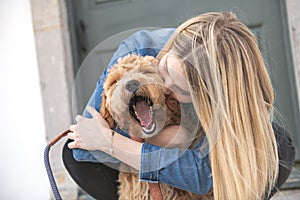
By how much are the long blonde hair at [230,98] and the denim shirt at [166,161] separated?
0.14 ft

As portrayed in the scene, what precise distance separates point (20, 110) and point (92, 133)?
67.3 inches

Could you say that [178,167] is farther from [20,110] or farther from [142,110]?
[20,110]

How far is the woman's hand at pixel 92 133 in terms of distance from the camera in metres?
1.32

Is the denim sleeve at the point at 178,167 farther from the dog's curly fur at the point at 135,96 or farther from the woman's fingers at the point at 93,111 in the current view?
the woman's fingers at the point at 93,111

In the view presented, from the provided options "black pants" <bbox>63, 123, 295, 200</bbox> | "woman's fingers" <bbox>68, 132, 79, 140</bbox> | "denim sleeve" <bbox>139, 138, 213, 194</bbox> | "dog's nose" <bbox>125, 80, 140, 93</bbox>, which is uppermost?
"dog's nose" <bbox>125, 80, 140, 93</bbox>

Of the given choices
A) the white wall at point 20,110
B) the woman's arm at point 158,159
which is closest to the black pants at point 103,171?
the woman's arm at point 158,159

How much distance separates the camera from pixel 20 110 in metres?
2.90

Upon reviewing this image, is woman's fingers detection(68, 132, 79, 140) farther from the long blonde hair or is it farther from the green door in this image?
the green door

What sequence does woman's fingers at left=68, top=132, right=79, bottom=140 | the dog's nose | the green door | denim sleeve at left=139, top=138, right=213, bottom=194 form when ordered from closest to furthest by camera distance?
the dog's nose, denim sleeve at left=139, top=138, right=213, bottom=194, woman's fingers at left=68, top=132, right=79, bottom=140, the green door

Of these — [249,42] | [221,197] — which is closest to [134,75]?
[249,42]

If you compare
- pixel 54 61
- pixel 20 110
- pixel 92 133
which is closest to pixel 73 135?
pixel 92 133

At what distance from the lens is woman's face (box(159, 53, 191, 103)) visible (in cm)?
116

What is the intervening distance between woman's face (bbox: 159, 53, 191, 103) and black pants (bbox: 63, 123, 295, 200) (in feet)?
1.67

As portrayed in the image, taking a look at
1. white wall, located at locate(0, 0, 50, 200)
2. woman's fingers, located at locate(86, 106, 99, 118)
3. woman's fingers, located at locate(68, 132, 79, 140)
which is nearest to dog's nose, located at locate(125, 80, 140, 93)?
woman's fingers, located at locate(86, 106, 99, 118)
